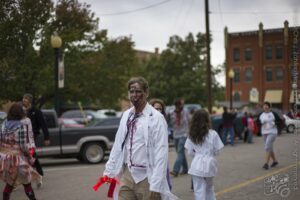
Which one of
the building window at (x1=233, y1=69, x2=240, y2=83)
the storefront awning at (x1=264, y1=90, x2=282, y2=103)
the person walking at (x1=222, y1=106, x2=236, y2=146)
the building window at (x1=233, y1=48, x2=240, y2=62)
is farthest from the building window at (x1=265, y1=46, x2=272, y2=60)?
the person walking at (x1=222, y1=106, x2=236, y2=146)

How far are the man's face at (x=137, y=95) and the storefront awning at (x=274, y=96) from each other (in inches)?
2336

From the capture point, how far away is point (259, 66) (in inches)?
2506

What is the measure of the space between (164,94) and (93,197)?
5031 centimetres

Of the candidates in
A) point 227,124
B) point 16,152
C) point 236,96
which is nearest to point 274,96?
point 236,96

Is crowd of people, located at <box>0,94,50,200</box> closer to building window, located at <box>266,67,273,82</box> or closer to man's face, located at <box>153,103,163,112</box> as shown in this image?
man's face, located at <box>153,103,163,112</box>

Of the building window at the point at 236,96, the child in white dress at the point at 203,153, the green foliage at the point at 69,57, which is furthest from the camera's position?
the building window at the point at 236,96

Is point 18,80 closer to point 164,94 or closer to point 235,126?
point 235,126

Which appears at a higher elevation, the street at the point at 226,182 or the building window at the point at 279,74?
the building window at the point at 279,74

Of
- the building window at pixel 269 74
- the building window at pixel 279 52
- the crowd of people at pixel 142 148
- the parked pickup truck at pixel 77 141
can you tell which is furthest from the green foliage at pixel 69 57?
the building window at pixel 269 74

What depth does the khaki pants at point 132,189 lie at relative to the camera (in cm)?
473

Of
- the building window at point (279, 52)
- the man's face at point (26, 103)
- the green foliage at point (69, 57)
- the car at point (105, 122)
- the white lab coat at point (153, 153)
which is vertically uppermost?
the building window at point (279, 52)

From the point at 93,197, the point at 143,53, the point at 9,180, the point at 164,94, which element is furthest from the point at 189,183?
the point at 143,53

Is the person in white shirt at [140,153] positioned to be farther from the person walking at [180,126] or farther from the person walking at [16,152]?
the person walking at [180,126]
